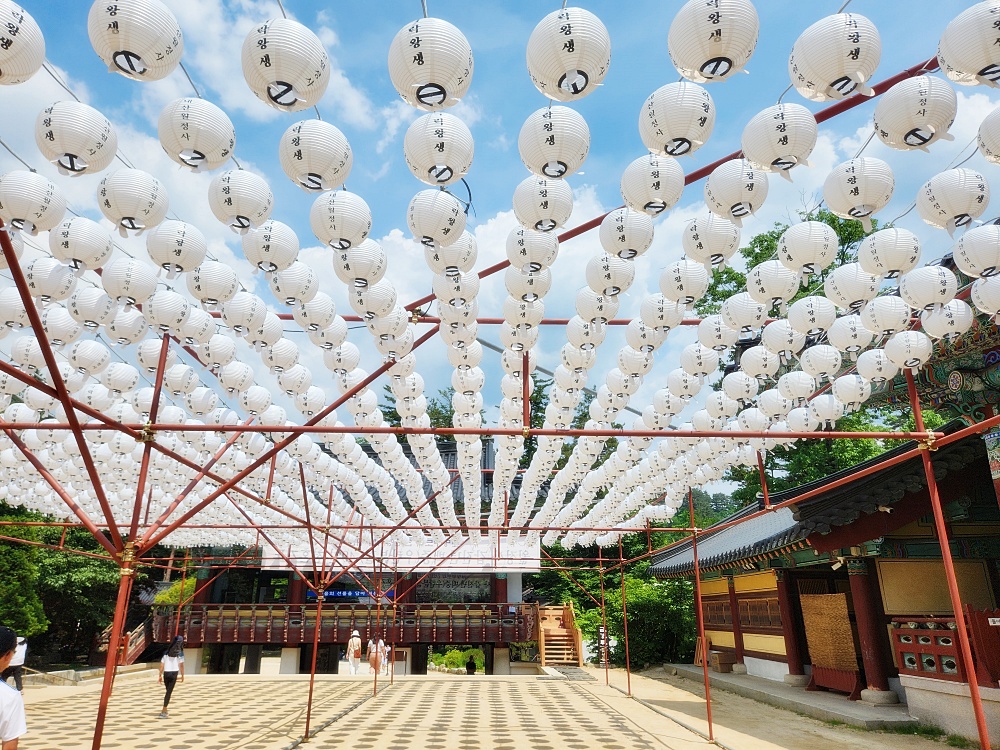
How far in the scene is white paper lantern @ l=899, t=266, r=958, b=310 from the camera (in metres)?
5.63

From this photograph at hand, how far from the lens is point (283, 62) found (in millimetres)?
3480

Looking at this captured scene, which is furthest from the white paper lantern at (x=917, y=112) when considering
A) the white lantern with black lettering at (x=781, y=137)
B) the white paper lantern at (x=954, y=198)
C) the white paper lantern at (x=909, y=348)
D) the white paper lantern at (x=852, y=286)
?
the white paper lantern at (x=909, y=348)

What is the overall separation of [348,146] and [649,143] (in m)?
1.94

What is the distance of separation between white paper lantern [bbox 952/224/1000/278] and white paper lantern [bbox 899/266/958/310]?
1.26 ft

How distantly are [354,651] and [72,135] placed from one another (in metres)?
20.4

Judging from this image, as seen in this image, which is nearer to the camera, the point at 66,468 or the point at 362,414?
the point at 362,414

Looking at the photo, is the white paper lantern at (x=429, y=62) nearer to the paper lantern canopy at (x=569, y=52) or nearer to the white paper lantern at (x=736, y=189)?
the paper lantern canopy at (x=569, y=52)

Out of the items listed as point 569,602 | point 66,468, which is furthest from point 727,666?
point 66,468

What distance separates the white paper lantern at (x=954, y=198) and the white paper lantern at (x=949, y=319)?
1.85m

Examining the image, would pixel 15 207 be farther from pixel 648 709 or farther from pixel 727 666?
pixel 727 666

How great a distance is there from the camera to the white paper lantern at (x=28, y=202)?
176 inches

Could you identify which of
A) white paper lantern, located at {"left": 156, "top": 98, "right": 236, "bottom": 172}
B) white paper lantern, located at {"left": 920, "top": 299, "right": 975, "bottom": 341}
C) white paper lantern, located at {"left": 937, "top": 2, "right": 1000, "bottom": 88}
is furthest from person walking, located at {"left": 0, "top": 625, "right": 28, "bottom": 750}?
white paper lantern, located at {"left": 920, "top": 299, "right": 975, "bottom": 341}

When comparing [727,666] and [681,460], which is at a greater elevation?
[681,460]

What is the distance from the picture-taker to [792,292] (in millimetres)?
6055
